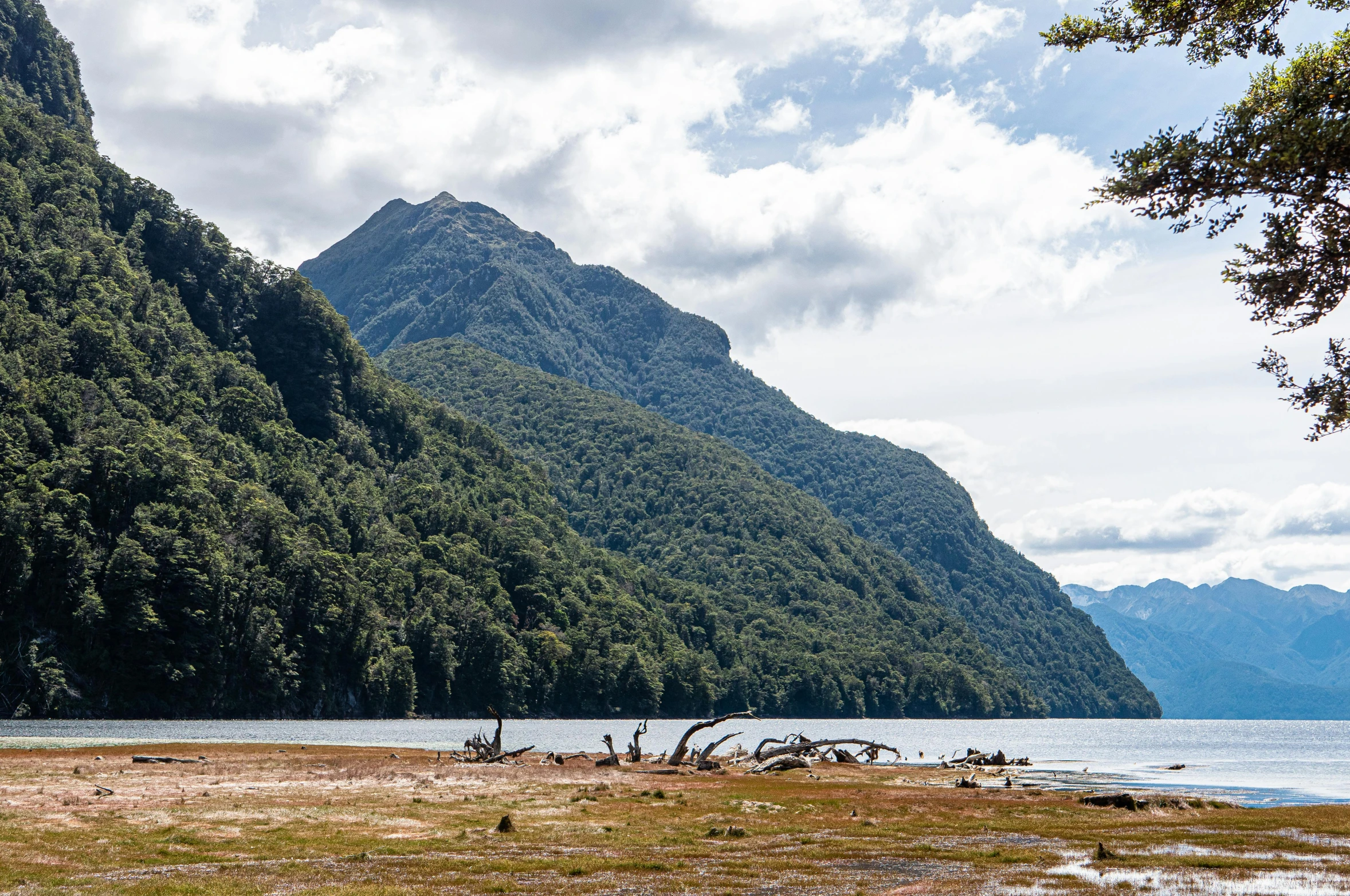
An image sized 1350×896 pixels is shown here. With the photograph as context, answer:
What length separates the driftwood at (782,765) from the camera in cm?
6188

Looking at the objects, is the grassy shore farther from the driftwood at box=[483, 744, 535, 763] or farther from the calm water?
the calm water

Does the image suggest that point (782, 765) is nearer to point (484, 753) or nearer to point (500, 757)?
point (500, 757)

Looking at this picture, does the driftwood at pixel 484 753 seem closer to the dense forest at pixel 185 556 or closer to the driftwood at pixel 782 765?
the driftwood at pixel 782 765

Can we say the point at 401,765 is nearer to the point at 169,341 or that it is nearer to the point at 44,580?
the point at 44,580

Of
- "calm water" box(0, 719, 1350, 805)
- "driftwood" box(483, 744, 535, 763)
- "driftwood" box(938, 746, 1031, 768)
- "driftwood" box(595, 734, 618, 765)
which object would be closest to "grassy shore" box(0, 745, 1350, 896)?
"driftwood" box(595, 734, 618, 765)

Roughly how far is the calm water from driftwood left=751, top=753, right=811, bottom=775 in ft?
45.9

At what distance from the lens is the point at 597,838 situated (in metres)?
31.2

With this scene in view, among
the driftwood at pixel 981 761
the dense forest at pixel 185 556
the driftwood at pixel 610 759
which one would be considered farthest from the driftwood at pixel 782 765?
the dense forest at pixel 185 556

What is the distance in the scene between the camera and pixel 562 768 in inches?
2313

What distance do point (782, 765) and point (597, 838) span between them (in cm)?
3312

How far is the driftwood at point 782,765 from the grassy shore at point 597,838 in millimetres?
9778

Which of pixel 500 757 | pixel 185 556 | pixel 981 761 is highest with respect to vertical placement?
pixel 185 556

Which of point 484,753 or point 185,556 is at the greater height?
point 185,556

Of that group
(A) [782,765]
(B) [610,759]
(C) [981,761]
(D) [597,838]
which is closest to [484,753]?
(B) [610,759]
